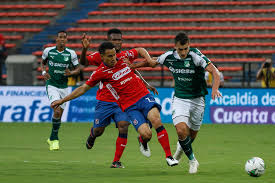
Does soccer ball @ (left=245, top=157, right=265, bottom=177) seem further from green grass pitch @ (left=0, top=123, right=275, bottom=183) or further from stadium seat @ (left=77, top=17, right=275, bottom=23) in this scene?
stadium seat @ (left=77, top=17, right=275, bottom=23)

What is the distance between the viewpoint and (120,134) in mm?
10062

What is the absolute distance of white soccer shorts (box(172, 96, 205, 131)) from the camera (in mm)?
9375

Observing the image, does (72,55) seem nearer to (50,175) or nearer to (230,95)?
(50,175)

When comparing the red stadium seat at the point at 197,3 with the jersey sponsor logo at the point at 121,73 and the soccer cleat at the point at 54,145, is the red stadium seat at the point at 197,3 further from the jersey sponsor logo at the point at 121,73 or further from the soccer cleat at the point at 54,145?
the jersey sponsor logo at the point at 121,73

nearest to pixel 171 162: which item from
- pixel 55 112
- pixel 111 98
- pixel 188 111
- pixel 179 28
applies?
pixel 188 111

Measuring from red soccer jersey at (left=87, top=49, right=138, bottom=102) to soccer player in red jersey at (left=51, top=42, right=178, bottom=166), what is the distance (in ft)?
1.96

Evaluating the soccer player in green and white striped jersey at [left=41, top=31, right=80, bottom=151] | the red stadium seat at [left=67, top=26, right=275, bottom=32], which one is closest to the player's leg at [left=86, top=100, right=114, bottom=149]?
the soccer player in green and white striped jersey at [left=41, top=31, right=80, bottom=151]

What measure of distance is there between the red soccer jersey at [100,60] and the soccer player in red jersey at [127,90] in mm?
596

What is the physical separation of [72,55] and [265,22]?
14655mm

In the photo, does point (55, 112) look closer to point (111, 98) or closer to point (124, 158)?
point (124, 158)

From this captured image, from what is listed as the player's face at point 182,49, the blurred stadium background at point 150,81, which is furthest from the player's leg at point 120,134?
the player's face at point 182,49

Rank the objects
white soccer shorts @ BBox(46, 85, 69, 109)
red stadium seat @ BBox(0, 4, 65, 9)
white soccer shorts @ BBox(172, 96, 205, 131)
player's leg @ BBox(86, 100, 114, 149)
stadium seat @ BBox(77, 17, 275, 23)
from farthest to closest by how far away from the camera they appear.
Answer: red stadium seat @ BBox(0, 4, 65, 9)
stadium seat @ BBox(77, 17, 275, 23)
white soccer shorts @ BBox(46, 85, 69, 109)
player's leg @ BBox(86, 100, 114, 149)
white soccer shorts @ BBox(172, 96, 205, 131)

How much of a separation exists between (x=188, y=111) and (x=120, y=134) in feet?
4.00

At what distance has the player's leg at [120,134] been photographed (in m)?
9.84
